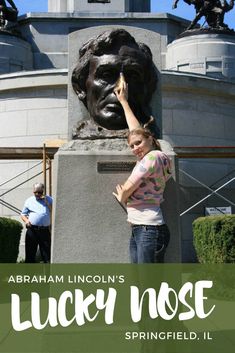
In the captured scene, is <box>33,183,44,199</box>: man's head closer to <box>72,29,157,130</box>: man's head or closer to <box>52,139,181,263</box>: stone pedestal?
<box>72,29,157,130</box>: man's head

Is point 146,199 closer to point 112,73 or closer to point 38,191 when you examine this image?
point 112,73

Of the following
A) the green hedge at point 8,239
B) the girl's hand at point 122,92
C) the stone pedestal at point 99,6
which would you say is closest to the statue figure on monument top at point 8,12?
the stone pedestal at point 99,6

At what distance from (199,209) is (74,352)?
401 inches

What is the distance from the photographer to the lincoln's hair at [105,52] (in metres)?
5.59

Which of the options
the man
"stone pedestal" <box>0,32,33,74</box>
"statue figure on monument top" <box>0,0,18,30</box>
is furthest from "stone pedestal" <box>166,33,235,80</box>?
the man

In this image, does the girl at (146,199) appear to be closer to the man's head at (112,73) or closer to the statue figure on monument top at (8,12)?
the man's head at (112,73)

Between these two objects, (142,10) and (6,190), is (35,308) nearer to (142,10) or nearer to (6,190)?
A: (6,190)

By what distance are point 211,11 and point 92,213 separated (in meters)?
17.8

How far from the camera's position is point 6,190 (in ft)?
47.5

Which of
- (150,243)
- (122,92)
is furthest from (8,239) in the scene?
(150,243)

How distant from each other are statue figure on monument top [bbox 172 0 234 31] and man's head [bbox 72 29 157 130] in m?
16.0

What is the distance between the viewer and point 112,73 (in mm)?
5562

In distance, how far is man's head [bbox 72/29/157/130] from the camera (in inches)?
217

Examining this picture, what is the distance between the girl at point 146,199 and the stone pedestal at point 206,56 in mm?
16089
